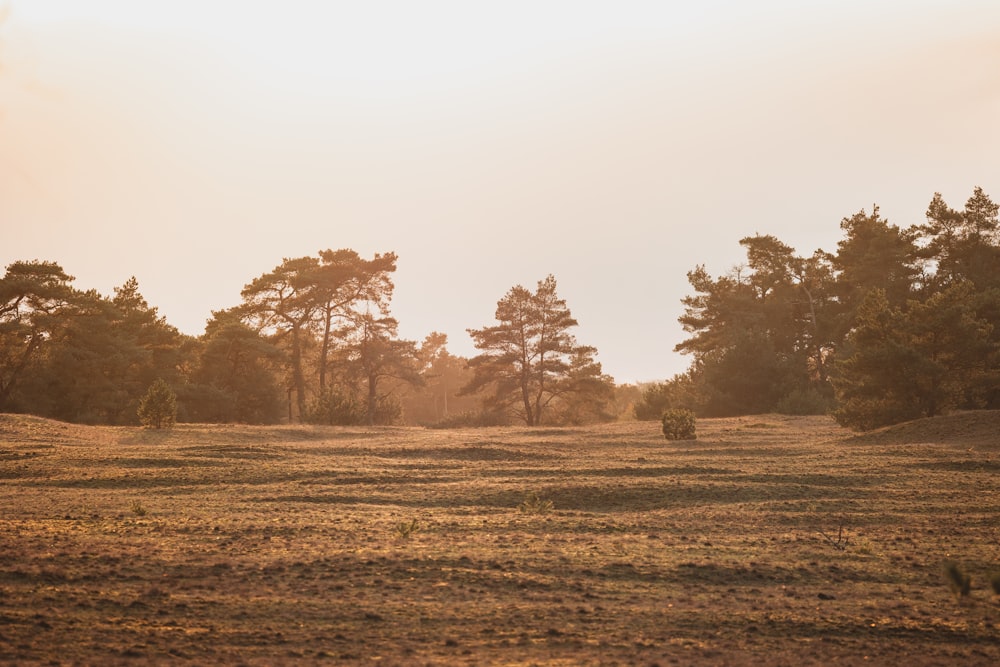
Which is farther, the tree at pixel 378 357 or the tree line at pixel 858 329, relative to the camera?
the tree at pixel 378 357

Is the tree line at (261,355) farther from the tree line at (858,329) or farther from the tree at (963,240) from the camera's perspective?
the tree at (963,240)

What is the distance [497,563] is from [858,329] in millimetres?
23130

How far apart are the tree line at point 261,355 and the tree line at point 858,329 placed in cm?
837

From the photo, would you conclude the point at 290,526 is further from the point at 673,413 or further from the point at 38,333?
the point at 38,333

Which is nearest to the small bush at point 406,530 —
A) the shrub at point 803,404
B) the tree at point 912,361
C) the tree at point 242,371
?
the tree at point 912,361

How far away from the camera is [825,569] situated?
9.12m

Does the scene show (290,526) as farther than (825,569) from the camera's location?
Yes

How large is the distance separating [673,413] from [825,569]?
19.1m

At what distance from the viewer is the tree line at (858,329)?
27.9m

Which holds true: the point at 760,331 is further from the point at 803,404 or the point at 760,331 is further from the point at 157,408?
the point at 157,408

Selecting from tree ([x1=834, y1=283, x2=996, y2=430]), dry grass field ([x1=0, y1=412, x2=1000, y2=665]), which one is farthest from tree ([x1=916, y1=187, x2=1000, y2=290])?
dry grass field ([x1=0, y1=412, x2=1000, y2=665])

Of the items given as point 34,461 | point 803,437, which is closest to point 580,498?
point 34,461

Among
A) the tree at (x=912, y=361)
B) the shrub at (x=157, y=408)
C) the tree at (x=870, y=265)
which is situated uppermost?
the tree at (x=870, y=265)

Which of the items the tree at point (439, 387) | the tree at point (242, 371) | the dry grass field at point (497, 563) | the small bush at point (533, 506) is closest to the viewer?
the dry grass field at point (497, 563)
